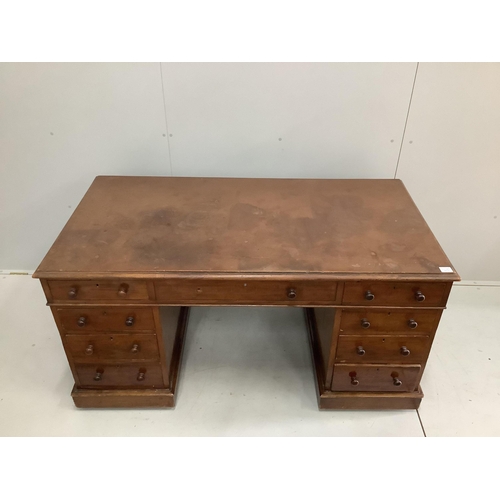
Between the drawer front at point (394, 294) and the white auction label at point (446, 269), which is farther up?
the white auction label at point (446, 269)

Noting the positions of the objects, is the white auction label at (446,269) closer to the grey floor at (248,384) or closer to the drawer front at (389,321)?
the drawer front at (389,321)

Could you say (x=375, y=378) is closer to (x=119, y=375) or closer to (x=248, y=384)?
(x=248, y=384)

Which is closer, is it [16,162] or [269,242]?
[269,242]

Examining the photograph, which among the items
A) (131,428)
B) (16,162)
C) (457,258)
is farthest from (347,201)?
(16,162)

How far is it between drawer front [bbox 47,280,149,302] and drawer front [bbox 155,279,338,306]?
0.21 feet

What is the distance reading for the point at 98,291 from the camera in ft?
4.69

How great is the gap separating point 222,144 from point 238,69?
1.07ft

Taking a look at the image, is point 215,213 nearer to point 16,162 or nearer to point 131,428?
point 131,428

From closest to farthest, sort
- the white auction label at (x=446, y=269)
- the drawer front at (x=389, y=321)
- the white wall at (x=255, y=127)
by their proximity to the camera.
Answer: the white auction label at (x=446, y=269) < the drawer front at (x=389, y=321) < the white wall at (x=255, y=127)

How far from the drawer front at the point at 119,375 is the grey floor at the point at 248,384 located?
12 cm

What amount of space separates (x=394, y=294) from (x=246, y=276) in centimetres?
50

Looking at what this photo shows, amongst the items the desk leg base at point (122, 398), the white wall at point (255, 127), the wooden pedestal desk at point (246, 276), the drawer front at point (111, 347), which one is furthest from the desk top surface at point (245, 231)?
the desk leg base at point (122, 398)

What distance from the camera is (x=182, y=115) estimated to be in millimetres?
1871

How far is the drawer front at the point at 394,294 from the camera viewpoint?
1.42 metres
